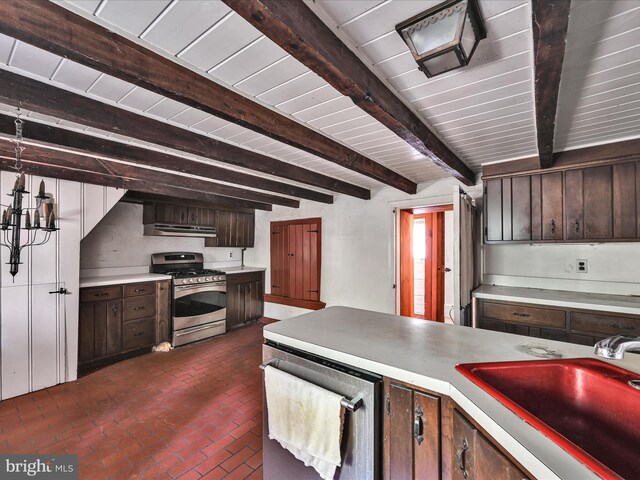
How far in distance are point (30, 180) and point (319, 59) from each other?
3232 millimetres

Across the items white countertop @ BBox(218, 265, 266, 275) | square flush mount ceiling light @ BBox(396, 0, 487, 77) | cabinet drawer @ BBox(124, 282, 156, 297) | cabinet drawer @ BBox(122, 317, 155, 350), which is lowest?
cabinet drawer @ BBox(122, 317, 155, 350)

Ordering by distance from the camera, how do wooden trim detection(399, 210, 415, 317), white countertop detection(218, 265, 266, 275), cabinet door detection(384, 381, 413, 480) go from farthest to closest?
white countertop detection(218, 265, 266, 275), wooden trim detection(399, 210, 415, 317), cabinet door detection(384, 381, 413, 480)

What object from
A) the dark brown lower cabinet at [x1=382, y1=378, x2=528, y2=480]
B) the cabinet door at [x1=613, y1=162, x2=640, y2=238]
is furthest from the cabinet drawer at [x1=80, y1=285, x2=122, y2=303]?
the cabinet door at [x1=613, y1=162, x2=640, y2=238]

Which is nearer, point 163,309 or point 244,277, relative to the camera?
point 163,309

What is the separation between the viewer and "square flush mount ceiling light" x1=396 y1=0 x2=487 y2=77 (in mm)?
1005

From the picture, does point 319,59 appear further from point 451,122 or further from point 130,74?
point 451,122

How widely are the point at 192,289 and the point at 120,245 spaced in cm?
119

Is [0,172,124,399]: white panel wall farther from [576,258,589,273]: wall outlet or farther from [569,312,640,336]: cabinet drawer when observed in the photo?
[576,258,589,273]: wall outlet

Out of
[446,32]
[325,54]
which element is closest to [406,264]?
[446,32]

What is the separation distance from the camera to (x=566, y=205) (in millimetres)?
2572

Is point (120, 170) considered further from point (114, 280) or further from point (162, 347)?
point (162, 347)

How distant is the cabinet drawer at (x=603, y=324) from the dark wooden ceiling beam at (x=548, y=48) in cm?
158

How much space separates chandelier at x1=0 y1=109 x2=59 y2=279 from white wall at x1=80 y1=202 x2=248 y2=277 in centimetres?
103

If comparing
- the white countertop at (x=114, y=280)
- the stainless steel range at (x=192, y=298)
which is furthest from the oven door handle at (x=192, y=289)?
the white countertop at (x=114, y=280)
